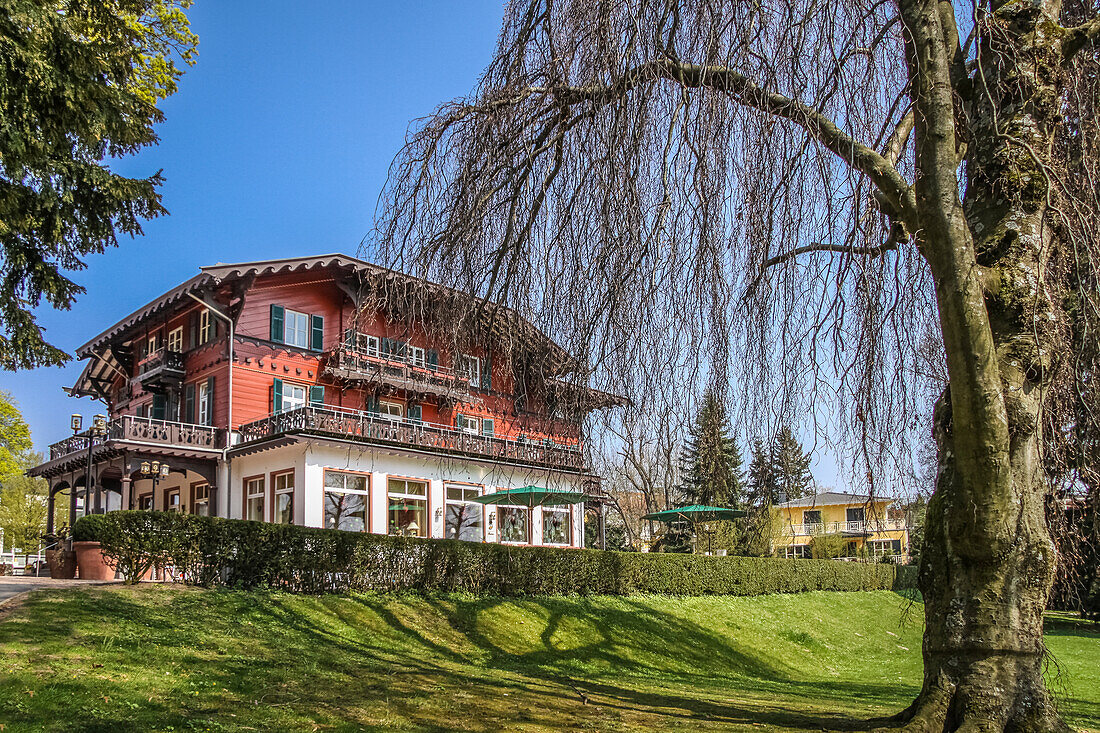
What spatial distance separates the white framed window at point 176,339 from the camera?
26.9m

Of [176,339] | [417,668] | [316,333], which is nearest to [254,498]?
[316,333]

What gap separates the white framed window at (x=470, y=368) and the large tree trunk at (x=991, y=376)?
3.45m

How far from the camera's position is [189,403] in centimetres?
2594

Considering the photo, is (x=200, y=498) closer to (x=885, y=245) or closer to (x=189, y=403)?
(x=189, y=403)

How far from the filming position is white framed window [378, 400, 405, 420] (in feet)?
89.6

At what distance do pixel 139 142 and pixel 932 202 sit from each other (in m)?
12.0

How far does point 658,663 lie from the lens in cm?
1509

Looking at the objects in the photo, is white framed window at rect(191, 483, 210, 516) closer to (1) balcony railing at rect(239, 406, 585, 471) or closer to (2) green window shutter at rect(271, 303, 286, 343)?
(1) balcony railing at rect(239, 406, 585, 471)

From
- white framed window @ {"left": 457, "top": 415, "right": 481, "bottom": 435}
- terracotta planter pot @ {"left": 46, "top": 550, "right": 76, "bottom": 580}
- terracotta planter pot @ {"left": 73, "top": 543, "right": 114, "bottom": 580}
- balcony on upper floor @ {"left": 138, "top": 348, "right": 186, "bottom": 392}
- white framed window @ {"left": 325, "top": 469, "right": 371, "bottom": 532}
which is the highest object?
balcony on upper floor @ {"left": 138, "top": 348, "right": 186, "bottom": 392}

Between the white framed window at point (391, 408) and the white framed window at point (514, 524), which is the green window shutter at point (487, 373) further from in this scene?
the white framed window at point (391, 408)

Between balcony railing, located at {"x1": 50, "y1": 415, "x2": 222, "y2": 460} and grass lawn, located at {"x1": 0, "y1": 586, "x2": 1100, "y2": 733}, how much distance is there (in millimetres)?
11492

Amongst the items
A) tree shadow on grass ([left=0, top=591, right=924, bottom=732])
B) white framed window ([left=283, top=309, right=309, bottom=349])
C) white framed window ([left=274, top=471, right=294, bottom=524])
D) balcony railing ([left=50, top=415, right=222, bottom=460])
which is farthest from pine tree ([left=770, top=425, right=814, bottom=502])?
white framed window ([left=283, top=309, right=309, bottom=349])

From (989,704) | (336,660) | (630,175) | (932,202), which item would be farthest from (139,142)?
(989,704)

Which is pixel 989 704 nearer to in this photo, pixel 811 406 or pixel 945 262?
pixel 811 406
